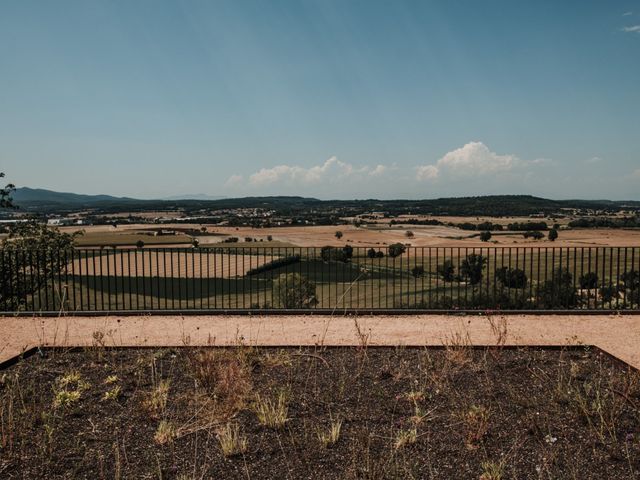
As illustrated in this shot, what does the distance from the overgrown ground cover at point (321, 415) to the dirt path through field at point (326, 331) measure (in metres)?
0.75

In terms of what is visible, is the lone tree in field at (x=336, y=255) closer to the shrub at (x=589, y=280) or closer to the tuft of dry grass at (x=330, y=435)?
the shrub at (x=589, y=280)

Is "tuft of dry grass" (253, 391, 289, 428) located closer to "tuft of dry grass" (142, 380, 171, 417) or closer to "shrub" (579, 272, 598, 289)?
"tuft of dry grass" (142, 380, 171, 417)

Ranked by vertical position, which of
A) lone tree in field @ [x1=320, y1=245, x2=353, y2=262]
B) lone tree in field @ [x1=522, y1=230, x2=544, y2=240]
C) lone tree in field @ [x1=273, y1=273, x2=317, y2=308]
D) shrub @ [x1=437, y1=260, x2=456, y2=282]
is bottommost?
lone tree in field @ [x1=273, y1=273, x2=317, y2=308]

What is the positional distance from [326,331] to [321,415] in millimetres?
3870

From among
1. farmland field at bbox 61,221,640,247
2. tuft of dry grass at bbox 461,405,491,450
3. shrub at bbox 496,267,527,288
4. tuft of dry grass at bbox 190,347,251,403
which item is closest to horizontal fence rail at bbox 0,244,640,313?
shrub at bbox 496,267,527,288

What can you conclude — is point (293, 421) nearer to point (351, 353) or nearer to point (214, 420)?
point (214, 420)

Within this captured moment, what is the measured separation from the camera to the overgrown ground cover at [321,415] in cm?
475

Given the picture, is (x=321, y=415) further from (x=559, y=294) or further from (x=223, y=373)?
(x=559, y=294)

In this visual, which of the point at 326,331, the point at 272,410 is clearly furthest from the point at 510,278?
the point at 272,410

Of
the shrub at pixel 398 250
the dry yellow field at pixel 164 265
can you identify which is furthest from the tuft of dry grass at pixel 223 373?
the shrub at pixel 398 250

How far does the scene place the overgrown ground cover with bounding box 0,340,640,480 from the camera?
4754mm

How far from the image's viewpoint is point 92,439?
5.31 metres

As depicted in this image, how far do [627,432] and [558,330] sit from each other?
15.9 feet

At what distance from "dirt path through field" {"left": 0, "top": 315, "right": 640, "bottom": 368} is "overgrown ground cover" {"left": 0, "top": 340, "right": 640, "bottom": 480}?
29.5 inches
